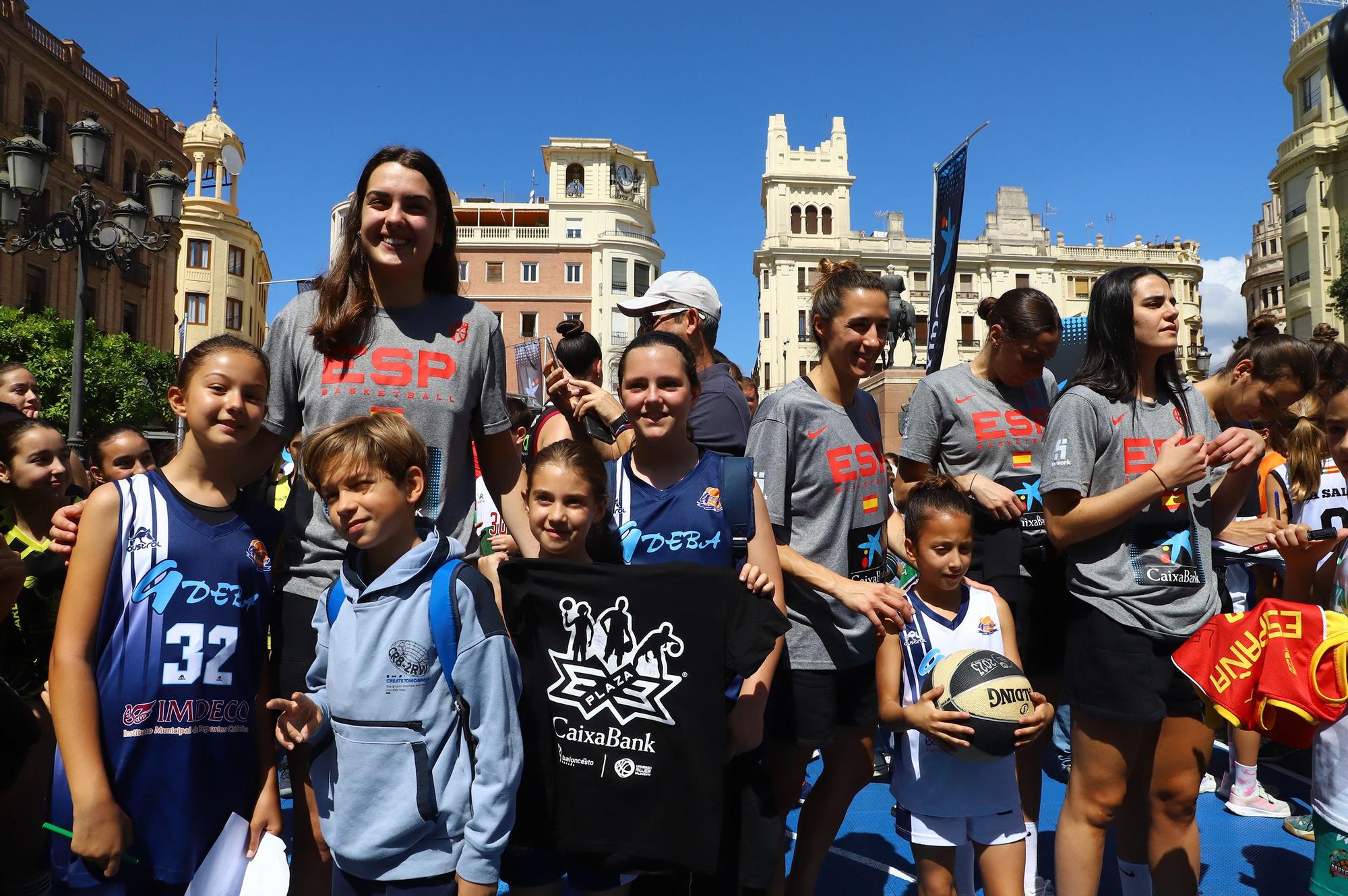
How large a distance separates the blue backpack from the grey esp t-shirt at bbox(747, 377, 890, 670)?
1125mm

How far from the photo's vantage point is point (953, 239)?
11352 mm

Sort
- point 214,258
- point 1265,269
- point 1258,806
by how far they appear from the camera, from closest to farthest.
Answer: point 1258,806, point 214,258, point 1265,269

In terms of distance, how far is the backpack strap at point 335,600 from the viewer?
2.55m

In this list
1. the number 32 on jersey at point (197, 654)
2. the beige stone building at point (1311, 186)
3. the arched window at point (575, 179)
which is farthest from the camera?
the arched window at point (575, 179)

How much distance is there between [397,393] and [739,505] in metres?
1.07

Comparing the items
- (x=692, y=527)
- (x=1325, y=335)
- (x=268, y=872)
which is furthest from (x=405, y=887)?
(x=1325, y=335)

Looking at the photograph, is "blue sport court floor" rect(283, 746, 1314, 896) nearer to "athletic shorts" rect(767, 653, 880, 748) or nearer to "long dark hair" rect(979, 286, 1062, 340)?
"athletic shorts" rect(767, 653, 880, 748)

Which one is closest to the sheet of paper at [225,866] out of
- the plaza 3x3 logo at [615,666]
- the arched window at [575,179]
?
the plaza 3x3 logo at [615,666]

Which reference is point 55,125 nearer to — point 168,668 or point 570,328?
point 570,328

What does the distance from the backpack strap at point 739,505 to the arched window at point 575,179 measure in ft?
195

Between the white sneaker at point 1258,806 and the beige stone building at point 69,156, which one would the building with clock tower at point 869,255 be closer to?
the beige stone building at point 69,156

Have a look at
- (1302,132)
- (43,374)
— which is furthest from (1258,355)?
(1302,132)

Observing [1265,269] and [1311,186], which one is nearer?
[1311,186]

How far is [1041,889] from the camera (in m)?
3.79
